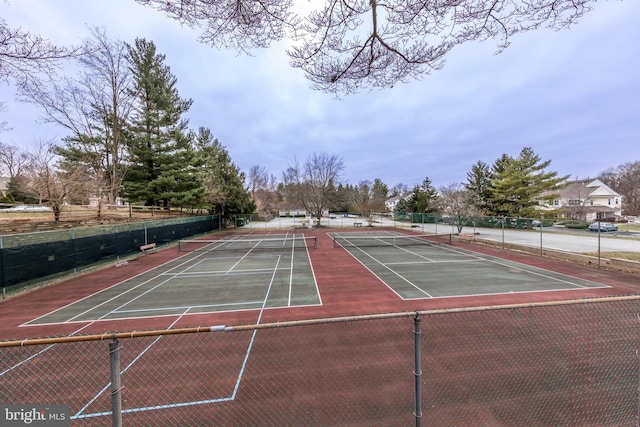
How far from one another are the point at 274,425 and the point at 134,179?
99.6 ft

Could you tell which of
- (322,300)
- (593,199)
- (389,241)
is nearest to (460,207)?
(389,241)

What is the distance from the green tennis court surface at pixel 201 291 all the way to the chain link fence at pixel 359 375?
2134 mm

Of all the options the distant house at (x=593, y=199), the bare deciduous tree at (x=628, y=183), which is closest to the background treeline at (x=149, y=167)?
the distant house at (x=593, y=199)

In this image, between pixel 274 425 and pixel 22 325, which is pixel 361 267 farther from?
pixel 22 325

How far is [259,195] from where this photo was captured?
236 feet

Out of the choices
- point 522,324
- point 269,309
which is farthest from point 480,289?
point 269,309

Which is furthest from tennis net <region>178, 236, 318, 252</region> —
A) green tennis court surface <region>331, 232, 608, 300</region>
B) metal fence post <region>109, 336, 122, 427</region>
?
metal fence post <region>109, 336, 122, 427</region>

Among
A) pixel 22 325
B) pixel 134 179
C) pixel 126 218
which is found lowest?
pixel 22 325

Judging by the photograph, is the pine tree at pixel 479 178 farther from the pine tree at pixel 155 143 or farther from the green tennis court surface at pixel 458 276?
the pine tree at pixel 155 143

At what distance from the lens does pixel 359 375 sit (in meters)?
4.77

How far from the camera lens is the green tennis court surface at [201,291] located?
829cm

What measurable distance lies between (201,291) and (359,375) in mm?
7873

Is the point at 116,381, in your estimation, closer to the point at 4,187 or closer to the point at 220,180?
the point at 220,180

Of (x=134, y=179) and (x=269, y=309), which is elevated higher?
(x=134, y=179)
